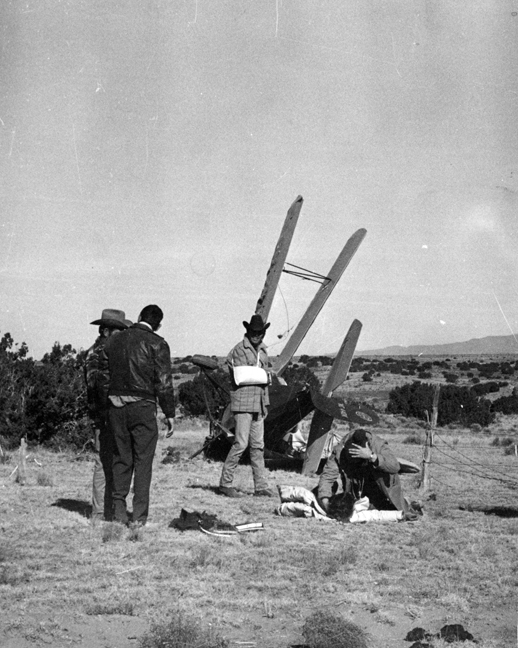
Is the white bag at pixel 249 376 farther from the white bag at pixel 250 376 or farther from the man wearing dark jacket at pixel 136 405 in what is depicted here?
the man wearing dark jacket at pixel 136 405

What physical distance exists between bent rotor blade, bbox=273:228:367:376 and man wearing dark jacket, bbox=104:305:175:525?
603 centimetres

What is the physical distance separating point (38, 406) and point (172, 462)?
11.7 feet

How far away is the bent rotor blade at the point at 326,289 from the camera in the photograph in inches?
489

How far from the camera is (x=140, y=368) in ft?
20.7

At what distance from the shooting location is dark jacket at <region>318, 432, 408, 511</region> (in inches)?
285

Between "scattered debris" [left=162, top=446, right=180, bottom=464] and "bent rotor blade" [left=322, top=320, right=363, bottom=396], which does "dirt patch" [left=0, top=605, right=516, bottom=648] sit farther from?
"scattered debris" [left=162, top=446, right=180, bottom=464]

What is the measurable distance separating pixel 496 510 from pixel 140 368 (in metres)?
4.26

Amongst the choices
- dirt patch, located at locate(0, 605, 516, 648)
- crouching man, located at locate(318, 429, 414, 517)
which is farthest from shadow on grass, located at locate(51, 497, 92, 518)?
dirt patch, located at locate(0, 605, 516, 648)

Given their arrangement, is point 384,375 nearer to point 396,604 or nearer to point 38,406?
point 38,406

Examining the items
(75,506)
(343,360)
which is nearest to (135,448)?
(75,506)

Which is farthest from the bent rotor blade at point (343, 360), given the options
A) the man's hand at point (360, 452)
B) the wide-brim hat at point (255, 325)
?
the man's hand at point (360, 452)

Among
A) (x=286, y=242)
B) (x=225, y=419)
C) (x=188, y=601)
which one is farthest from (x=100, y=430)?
(x=286, y=242)

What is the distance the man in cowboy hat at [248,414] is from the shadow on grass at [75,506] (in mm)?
1575

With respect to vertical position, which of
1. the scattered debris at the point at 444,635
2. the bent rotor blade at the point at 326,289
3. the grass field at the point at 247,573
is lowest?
the grass field at the point at 247,573
